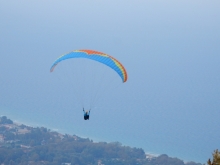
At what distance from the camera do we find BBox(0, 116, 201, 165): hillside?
41500mm

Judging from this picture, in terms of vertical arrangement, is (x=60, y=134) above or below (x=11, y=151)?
above

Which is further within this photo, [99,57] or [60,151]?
[60,151]

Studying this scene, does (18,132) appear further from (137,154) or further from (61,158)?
(137,154)

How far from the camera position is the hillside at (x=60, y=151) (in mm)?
41500

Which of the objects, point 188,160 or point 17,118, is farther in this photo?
point 17,118

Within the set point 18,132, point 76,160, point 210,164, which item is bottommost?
point 210,164

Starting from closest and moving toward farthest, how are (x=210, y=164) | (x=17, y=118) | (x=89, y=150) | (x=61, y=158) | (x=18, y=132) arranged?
1. (x=210, y=164)
2. (x=61, y=158)
3. (x=89, y=150)
4. (x=18, y=132)
5. (x=17, y=118)

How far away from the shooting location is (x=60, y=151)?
4341 cm

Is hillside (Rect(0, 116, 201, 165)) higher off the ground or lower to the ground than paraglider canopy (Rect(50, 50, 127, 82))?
higher

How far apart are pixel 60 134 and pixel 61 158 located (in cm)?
855

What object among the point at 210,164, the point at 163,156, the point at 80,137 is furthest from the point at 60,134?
the point at 210,164

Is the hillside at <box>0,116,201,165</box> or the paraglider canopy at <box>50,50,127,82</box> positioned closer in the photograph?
the paraglider canopy at <box>50,50,127,82</box>

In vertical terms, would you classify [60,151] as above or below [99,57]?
above

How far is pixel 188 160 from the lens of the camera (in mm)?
49156
